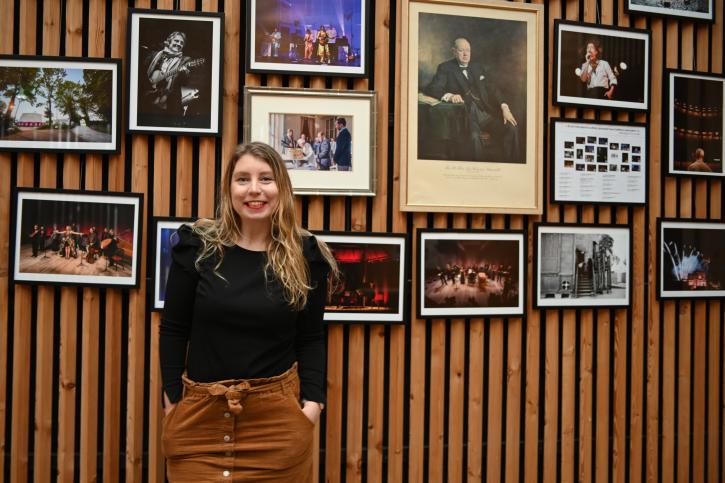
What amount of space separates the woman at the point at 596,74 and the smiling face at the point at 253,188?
2.01 meters

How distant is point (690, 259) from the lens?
2.89 metres

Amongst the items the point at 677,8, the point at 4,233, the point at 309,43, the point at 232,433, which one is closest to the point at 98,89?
the point at 4,233

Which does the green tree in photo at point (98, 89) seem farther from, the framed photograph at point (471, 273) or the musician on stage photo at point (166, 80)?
the framed photograph at point (471, 273)

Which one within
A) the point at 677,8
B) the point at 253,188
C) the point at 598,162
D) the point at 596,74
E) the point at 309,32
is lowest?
the point at 253,188

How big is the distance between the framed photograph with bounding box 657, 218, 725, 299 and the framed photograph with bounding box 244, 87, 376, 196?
5.95ft

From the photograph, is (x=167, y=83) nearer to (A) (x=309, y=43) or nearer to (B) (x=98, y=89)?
(B) (x=98, y=89)

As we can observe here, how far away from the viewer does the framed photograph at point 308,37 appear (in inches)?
98.1

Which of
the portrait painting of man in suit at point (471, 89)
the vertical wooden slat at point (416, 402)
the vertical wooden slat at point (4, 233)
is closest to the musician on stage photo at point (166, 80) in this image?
the vertical wooden slat at point (4, 233)

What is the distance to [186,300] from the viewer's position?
1.77 metres

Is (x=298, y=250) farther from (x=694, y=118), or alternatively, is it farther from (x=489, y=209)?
(x=694, y=118)

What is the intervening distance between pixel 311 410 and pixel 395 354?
82cm

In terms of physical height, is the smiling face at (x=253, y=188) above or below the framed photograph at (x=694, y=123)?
below

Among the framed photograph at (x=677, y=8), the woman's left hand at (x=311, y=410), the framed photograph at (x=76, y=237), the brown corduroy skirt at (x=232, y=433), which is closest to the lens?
the brown corduroy skirt at (x=232, y=433)

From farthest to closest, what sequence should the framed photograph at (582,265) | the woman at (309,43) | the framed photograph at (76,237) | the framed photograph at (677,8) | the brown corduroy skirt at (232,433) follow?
the framed photograph at (677,8)
the framed photograph at (582,265)
the woman at (309,43)
the framed photograph at (76,237)
the brown corduroy skirt at (232,433)
